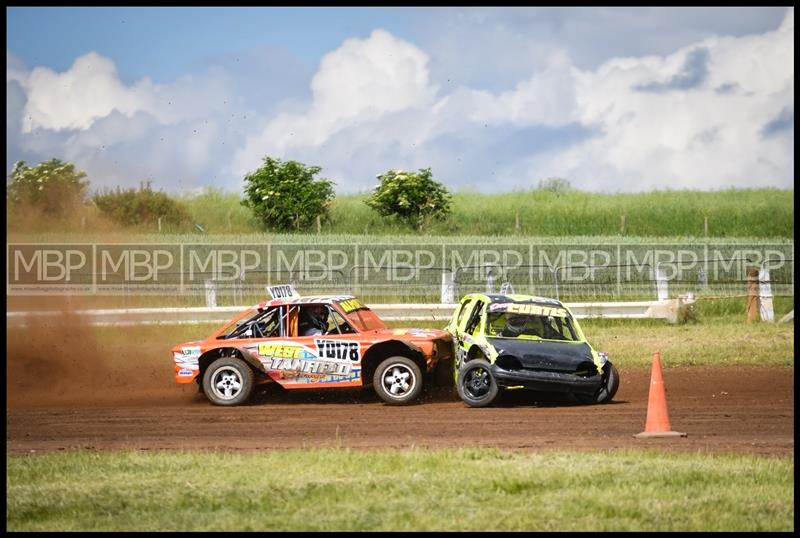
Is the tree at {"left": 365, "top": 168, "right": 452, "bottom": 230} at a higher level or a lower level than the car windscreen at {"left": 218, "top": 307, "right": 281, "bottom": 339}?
higher

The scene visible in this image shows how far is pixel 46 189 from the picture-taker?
27.1m

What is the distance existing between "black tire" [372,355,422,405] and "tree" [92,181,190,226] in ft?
73.1

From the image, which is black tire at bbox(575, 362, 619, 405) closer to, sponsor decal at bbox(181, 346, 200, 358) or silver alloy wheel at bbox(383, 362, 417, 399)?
silver alloy wheel at bbox(383, 362, 417, 399)

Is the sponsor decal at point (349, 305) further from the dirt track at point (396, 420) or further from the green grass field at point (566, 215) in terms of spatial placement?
the green grass field at point (566, 215)

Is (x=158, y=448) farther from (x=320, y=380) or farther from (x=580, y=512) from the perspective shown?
(x=580, y=512)

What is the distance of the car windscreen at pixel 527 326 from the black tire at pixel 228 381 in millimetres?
3367

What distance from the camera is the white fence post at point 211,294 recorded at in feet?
93.8

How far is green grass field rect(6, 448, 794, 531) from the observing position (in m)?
8.85

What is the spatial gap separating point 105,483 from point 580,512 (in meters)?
4.21

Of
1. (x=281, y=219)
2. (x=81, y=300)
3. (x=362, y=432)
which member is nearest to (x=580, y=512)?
(x=362, y=432)

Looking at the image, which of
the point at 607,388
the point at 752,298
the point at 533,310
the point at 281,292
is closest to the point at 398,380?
the point at 533,310

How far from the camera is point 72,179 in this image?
98.5 feet

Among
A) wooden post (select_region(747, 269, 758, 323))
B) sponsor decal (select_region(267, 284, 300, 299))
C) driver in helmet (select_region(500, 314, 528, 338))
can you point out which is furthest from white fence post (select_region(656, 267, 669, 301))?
sponsor decal (select_region(267, 284, 300, 299))

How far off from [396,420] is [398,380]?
1.51m
